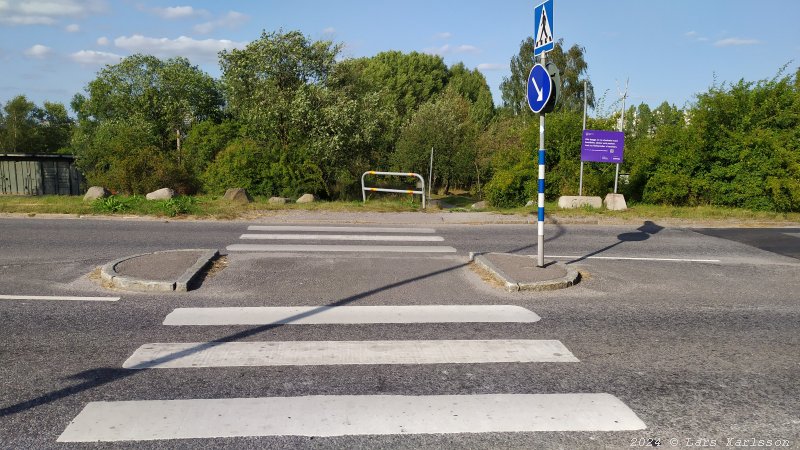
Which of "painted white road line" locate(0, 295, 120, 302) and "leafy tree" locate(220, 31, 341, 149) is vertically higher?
"leafy tree" locate(220, 31, 341, 149)

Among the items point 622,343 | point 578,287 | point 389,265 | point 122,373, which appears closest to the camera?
point 122,373

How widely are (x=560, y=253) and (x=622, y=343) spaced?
5261mm

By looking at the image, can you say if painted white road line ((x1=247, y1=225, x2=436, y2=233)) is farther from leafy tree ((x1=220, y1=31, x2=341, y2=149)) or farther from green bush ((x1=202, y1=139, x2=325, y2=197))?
leafy tree ((x1=220, y1=31, x2=341, y2=149))

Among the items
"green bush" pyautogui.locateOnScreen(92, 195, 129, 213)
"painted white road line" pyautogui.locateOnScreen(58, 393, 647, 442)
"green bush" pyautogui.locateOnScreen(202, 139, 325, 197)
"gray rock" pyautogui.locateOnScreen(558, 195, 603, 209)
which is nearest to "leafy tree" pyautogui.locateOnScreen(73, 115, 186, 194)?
"green bush" pyautogui.locateOnScreen(202, 139, 325, 197)

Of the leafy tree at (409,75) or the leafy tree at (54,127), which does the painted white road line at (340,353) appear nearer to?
the leafy tree at (409,75)

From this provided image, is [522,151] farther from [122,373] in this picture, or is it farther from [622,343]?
[122,373]

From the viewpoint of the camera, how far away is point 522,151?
19719mm

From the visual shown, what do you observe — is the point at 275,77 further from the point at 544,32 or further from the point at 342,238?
→ the point at 544,32

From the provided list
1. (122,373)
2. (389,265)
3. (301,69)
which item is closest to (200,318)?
(122,373)

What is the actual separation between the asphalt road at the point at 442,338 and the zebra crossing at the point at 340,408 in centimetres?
10

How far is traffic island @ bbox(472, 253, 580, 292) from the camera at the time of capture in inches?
295

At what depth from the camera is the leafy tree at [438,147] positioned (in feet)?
116

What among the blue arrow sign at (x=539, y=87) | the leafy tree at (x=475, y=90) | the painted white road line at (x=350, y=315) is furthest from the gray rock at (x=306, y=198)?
the leafy tree at (x=475, y=90)

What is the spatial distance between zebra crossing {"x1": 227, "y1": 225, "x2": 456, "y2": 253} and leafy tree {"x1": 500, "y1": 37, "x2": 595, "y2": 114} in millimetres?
35393
